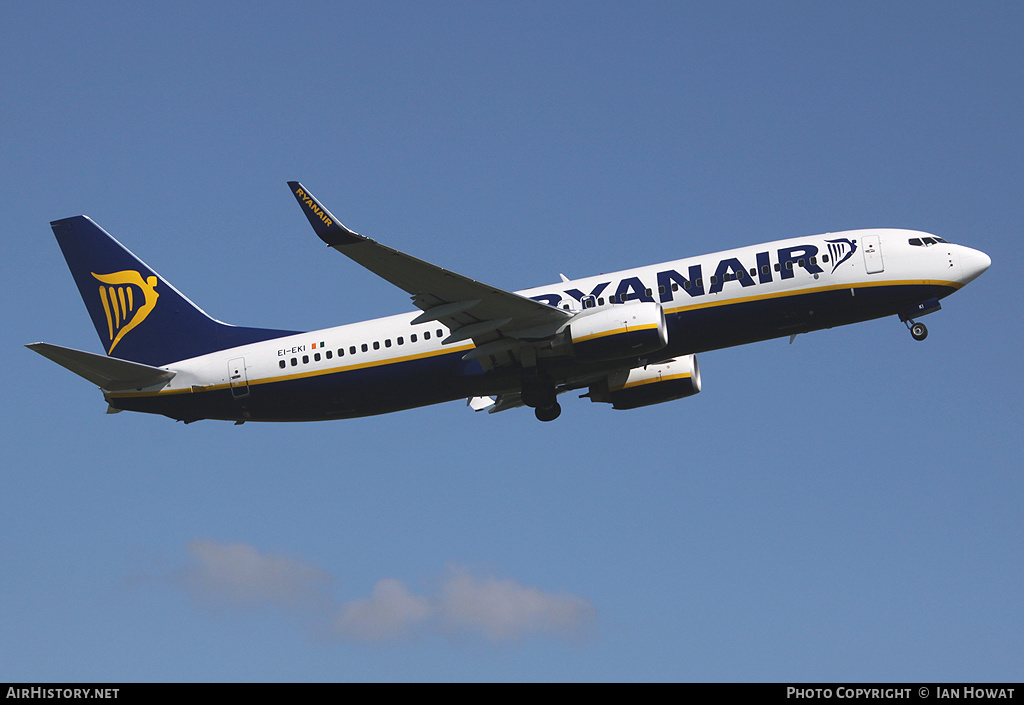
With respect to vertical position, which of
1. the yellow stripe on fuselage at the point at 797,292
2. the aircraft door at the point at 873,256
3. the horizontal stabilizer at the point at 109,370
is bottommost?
the horizontal stabilizer at the point at 109,370

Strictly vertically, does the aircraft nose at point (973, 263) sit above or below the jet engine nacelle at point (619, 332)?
above

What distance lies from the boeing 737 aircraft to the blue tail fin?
0.16 m

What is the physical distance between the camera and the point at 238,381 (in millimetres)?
42656

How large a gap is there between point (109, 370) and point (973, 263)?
31.0 meters

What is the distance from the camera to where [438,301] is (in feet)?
127

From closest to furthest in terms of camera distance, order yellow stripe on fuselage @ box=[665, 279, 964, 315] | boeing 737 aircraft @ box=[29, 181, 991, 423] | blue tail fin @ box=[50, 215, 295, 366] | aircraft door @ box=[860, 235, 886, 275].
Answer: boeing 737 aircraft @ box=[29, 181, 991, 423] → yellow stripe on fuselage @ box=[665, 279, 964, 315] → aircraft door @ box=[860, 235, 886, 275] → blue tail fin @ box=[50, 215, 295, 366]

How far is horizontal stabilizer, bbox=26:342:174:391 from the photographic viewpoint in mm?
40062

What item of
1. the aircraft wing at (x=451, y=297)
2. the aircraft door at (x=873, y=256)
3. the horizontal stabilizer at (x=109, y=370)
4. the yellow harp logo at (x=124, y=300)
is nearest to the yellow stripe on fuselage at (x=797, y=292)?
the aircraft door at (x=873, y=256)

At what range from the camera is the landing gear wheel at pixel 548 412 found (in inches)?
1668

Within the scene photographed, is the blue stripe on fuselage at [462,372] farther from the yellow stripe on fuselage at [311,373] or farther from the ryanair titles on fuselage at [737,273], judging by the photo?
the ryanair titles on fuselage at [737,273]

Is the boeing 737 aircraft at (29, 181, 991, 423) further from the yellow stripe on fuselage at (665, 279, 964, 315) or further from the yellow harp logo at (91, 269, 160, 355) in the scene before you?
the yellow harp logo at (91, 269, 160, 355)

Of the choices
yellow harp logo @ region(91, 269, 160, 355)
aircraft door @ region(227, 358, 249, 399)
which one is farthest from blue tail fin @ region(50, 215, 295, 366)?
aircraft door @ region(227, 358, 249, 399)

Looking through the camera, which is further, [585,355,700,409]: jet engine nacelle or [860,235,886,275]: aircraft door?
[585,355,700,409]: jet engine nacelle
